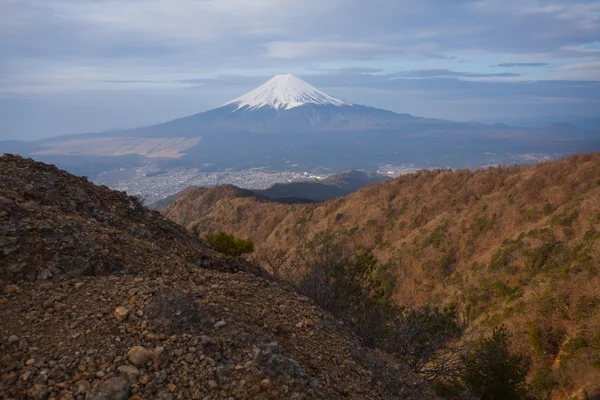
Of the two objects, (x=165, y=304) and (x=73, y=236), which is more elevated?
(x=73, y=236)

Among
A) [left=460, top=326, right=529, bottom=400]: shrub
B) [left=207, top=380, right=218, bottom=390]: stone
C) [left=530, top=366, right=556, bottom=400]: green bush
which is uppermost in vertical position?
[left=207, top=380, right=218, bottom=390]: stone

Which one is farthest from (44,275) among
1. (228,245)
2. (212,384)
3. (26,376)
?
(228,245)

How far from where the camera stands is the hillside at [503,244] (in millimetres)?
10219

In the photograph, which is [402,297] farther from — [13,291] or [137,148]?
[137,148]

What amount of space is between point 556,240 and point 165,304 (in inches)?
622

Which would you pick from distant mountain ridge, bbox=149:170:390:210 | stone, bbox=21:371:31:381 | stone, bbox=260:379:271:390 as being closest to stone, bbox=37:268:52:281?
stone, bbox=21:371:31:381

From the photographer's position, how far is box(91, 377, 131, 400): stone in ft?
8.85

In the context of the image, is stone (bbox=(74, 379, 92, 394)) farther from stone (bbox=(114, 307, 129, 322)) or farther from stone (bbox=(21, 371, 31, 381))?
stone (bbox=(114, 307, 129, 322))

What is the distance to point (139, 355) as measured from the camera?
3.06m

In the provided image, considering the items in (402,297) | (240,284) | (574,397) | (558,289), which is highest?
(240,284)

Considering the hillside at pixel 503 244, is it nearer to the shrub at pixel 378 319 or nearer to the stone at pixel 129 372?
the shrub at pixel 378 319

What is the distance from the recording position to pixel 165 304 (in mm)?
3709

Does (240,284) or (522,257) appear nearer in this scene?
(240,284)

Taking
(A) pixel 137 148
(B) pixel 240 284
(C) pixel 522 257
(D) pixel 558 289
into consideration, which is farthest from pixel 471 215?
(A) pixel 137 148
